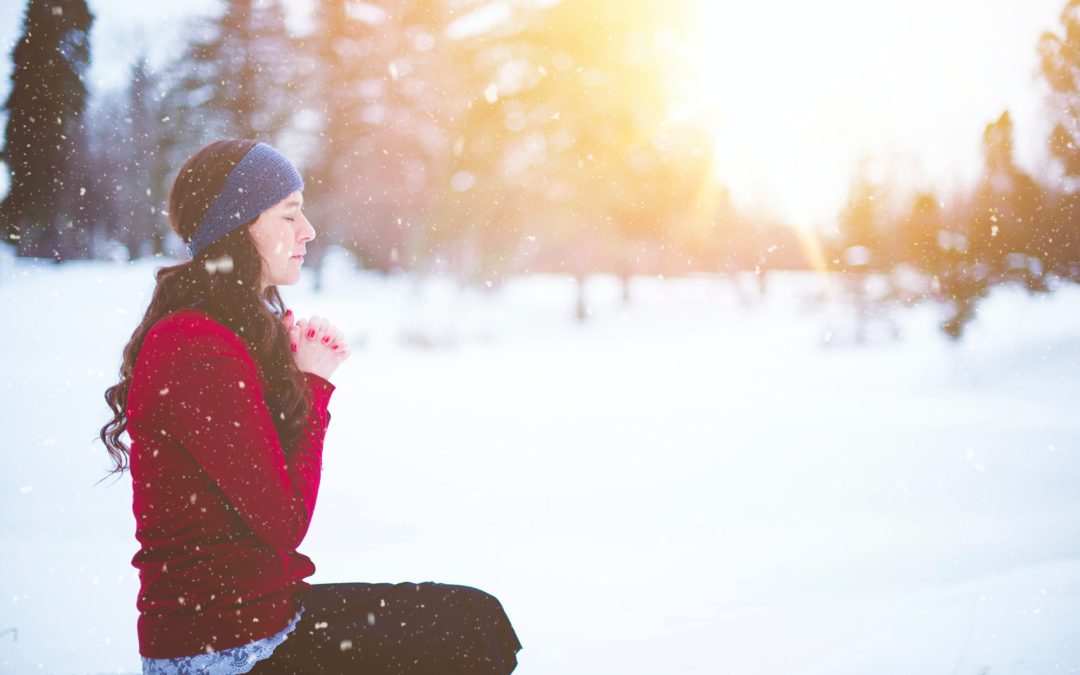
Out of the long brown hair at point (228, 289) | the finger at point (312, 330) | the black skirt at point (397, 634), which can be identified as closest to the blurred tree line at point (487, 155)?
the long brown hair at point (228, 289)

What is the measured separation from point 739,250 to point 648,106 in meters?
2.89

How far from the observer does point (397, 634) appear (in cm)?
139

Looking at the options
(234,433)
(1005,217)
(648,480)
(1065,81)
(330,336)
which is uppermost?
(1065,81)

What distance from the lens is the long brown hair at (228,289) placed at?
1352 mm

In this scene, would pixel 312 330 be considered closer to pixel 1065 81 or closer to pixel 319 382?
pixel 319 382

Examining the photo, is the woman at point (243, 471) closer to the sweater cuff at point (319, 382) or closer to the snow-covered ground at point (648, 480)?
the sweater cuff at point (319, 382)

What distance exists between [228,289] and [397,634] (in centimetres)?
75

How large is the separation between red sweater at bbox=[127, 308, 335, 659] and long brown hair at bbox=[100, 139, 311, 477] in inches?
3.8

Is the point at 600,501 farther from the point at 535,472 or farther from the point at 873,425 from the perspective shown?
the point at 873,425

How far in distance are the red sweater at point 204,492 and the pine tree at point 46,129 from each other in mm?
4134

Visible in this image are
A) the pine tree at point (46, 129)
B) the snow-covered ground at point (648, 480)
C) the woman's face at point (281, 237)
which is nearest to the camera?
the woman's face at point (281, 237)

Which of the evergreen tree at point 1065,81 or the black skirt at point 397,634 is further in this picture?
the evergreen tree at point 1065,81

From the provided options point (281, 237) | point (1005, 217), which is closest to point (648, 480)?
point (281, 237)

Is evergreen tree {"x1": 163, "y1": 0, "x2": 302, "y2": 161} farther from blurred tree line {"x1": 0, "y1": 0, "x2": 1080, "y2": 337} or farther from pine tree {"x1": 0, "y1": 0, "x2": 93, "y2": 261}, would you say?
pine tree {"x1": 0, "y1": 0, "x2": 93, "y2": 261}
